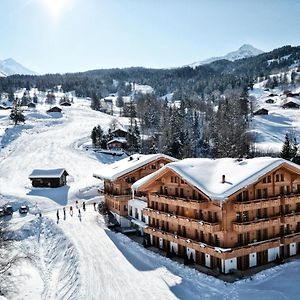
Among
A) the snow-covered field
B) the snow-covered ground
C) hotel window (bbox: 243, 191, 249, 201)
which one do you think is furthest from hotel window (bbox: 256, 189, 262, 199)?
the snow-covered ground

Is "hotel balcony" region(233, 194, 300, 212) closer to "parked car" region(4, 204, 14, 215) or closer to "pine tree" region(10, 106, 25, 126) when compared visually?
"parked car" region(4, 204, 14, 215)

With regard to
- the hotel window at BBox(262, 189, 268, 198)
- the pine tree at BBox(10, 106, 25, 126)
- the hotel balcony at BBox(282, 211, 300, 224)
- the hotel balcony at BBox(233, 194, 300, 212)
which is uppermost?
the pine tree at BBox(10, 106, 25, 126)

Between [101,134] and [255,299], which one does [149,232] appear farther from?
[101,134]

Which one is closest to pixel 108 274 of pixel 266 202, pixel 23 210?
pixel 266 202

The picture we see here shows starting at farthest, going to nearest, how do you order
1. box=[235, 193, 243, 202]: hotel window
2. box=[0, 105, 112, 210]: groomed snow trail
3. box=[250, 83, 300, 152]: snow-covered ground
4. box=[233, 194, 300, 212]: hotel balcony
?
box=[250, 83, 300, 152]: snow-covered ground < box=[0, 105, 112, 210]: groomed snow trail < box=[235, 193, 243, 202]: hotel window < box=[233, 194, 300, 212]: hotel balcony

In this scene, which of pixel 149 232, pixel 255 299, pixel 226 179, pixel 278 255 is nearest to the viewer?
pixel 255 299

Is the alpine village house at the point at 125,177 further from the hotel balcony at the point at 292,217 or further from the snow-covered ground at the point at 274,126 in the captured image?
the snow-covered ground at the point at 274,126

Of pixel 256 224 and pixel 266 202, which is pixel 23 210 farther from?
pixel 266 202

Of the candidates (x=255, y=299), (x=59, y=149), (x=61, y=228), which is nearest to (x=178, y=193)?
(x=255, y=299)
